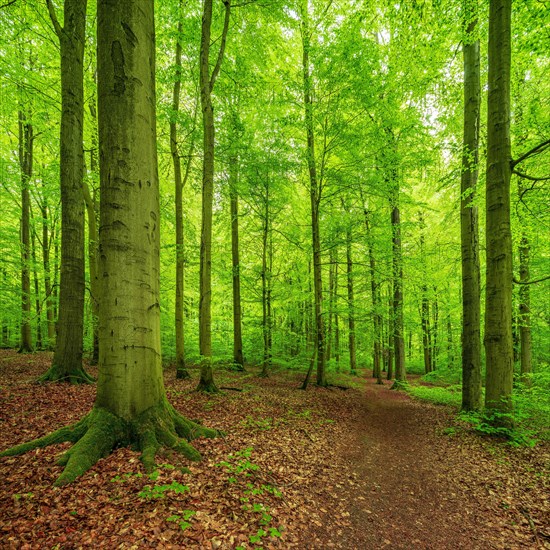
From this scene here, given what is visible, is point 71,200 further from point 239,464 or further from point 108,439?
point 239,464

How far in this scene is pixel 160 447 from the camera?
396 centimetres

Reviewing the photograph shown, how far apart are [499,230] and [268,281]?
9169 mm

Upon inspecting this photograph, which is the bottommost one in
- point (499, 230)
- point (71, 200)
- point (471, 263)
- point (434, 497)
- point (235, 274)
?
point (434, 497)

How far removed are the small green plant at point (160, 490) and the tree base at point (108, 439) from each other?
0.31m

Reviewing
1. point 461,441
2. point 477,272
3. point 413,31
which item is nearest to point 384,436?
point 461,441

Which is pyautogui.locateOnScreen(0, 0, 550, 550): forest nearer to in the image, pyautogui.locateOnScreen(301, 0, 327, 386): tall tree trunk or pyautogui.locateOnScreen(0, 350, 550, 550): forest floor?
pyautogui.locateOnScreen(0, 350, 550, 550): forest floor

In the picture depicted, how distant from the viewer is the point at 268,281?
1388 cm

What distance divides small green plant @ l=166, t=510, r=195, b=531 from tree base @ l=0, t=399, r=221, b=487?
70 centimetres

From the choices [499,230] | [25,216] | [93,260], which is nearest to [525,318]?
[499,230]

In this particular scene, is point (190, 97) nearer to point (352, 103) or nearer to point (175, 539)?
point (352, 103)

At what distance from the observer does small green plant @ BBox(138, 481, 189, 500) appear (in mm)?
3082

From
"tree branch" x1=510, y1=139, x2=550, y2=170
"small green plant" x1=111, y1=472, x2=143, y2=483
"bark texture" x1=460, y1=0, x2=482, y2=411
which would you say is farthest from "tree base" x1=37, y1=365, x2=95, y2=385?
"tree branch" x1=510, y1=139, x2=550, y2=170

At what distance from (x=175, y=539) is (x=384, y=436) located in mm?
6363

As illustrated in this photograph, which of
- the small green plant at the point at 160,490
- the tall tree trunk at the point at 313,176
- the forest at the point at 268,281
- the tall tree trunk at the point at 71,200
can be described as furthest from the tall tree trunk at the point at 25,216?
the small green plant at the point at 160,490
